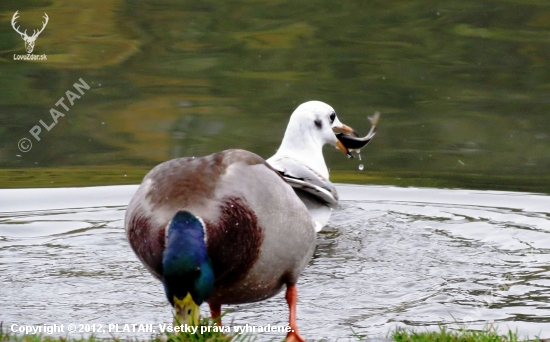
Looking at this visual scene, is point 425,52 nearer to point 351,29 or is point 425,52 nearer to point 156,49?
point 351,29

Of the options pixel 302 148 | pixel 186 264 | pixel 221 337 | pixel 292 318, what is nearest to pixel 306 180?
pixel 302 148

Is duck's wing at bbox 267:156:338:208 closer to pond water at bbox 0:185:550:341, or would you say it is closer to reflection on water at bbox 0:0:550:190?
pond water at bbox 0:185:550:341

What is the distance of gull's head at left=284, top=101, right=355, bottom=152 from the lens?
24.3 feet

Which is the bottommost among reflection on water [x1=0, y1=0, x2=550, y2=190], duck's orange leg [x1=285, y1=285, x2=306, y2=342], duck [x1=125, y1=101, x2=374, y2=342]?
reflection on water [x1=0, y1=0, x2=550, y2=190]

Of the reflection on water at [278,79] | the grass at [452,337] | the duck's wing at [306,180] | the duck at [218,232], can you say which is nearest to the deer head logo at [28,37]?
the reflection on water at [278,79]

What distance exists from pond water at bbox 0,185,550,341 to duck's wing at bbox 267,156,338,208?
34 centimetres

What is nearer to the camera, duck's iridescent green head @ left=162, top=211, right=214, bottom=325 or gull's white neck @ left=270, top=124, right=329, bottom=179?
duck's iridescent green head @ left=162, top=211, right=214, bottom=325

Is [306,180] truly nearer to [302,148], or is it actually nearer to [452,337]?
[302,148]

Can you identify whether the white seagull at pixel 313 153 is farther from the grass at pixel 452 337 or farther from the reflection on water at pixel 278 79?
the grass at pixel 452 337

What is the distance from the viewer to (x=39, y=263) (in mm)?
5941

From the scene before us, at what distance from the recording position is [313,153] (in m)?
7.38

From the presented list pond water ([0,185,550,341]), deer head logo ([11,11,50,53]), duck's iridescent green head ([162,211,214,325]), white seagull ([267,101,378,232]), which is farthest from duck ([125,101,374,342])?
deer head logo ([11,11,50,53])

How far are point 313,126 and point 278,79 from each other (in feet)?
14.8

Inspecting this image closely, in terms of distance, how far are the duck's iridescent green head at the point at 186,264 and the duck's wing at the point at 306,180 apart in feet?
7.95
